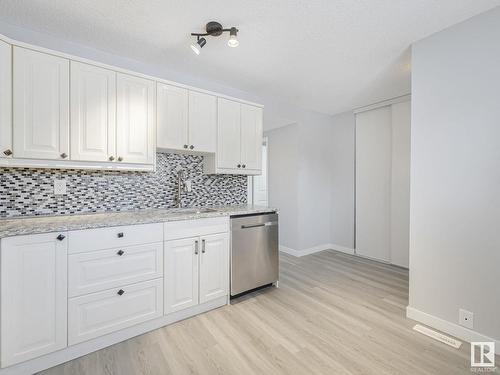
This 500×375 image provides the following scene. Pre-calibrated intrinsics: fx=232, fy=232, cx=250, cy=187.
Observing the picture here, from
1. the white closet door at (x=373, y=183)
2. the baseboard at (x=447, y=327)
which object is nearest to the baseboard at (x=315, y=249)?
the white closet door at (x=373, y=183)

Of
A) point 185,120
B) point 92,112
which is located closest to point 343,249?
point 185,120

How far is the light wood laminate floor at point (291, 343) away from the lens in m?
1.58

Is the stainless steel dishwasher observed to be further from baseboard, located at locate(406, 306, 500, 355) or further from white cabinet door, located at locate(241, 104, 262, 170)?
baseboard, located at locate(406, 306, 500, 355)

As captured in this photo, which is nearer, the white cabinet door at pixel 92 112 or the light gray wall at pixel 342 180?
the white cabinet door at pixel 92 112

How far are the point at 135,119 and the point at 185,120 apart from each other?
0.50m

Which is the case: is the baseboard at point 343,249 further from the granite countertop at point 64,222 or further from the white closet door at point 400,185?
the granite countertop at point 64,222

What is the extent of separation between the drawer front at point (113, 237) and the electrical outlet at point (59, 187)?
0.69m

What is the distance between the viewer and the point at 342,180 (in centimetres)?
436

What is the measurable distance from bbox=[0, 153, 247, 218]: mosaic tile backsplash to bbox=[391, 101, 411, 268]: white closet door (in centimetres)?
245

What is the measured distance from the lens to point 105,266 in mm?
1761

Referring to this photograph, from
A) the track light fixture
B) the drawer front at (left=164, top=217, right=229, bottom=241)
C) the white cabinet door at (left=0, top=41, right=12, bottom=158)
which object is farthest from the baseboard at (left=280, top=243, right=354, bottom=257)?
the white cabinet door at (left=0, top=41, right=12, bottom=158)

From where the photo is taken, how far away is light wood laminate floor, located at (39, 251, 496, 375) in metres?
1.58

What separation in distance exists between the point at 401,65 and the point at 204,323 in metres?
3.37

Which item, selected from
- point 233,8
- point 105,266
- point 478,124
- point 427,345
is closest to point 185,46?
point 233,8
